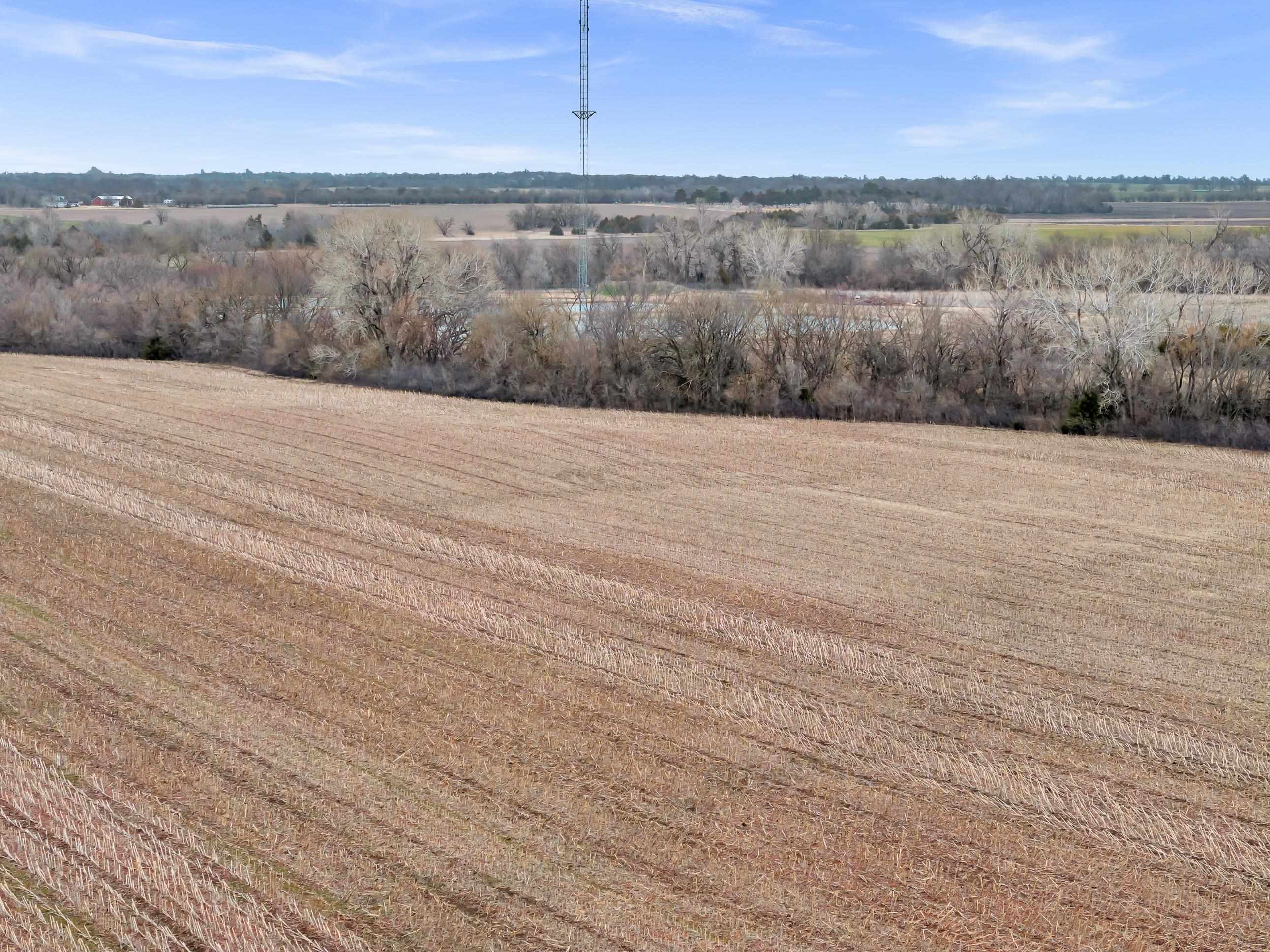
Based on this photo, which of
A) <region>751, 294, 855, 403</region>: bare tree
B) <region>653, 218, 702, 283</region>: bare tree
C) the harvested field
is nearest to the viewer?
the harvested field

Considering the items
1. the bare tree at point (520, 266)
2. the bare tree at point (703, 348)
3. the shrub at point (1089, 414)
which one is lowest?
the shrub at point (1089, 414)

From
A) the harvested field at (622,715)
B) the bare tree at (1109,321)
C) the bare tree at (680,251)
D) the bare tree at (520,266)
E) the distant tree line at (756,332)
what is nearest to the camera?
the harvested field at (622,715)

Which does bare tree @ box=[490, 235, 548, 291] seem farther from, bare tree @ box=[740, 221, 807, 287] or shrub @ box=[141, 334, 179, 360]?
shrub @ box=[141, 334, 179, 360]

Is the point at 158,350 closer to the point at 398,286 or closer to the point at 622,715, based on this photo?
the point at 398,286

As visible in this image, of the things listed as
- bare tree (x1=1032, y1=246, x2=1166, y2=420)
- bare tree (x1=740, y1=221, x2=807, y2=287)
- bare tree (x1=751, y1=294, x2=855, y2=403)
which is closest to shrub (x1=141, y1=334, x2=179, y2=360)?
bare tree (x1=751, y1=294, x2=855, y2=403)

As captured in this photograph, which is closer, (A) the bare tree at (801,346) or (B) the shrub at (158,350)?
(A) the bare tree at (801,346)

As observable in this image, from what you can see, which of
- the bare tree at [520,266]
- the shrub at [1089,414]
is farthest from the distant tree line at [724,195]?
the shrub at [1089,414]

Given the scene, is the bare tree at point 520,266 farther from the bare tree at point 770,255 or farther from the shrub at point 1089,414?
the shrub at point 1089,414

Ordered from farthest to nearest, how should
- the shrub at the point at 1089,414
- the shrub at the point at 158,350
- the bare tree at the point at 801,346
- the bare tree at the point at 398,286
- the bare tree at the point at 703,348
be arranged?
1. the shrub at the point at 158,350
2. the bare tree at the point at 398,286
3. the bare tree at the point at 703,348
4. the bare tree at the point at 801,346
5. the shrub at the point at 1089,414

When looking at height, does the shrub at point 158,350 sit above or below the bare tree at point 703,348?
below
